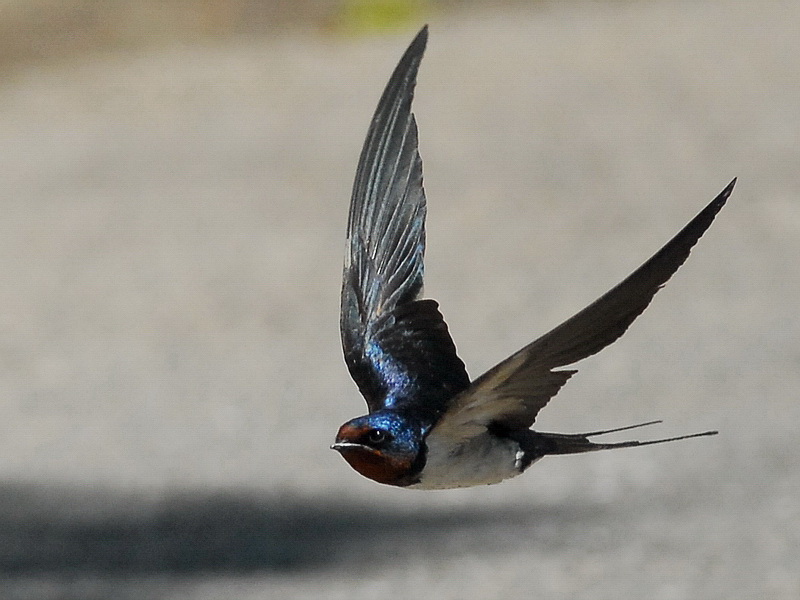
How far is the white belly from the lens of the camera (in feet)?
6.68

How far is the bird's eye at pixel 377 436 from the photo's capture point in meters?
2.04

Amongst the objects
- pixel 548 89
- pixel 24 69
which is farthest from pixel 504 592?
pixel 24 69

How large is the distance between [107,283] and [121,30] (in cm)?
490

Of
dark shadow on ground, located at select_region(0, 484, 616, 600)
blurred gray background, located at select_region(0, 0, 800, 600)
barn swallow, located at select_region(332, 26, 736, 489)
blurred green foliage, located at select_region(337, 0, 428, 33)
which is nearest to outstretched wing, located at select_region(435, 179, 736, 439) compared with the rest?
barn swallow, located at select_region(332, 26, 736, 489)

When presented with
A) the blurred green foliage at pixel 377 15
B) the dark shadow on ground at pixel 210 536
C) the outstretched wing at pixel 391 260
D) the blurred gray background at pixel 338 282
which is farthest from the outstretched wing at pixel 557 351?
the blurred green foliage at pixel 377 15

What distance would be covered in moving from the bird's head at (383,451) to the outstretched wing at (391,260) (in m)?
0.35

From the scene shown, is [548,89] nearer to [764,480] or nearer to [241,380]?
[241,380]

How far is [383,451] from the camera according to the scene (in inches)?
79.7

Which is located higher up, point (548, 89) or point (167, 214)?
point (548, 89)

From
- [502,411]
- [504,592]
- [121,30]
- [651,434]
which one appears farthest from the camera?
[121,30]

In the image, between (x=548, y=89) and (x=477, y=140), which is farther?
(x=548, y=89)

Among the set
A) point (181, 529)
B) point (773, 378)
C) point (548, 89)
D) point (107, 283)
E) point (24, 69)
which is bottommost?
point (181, 529)

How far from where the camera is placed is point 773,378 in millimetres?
6664

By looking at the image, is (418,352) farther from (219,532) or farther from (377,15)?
(377,15)
